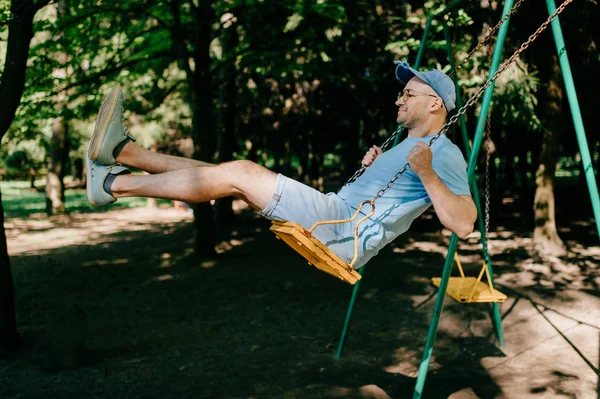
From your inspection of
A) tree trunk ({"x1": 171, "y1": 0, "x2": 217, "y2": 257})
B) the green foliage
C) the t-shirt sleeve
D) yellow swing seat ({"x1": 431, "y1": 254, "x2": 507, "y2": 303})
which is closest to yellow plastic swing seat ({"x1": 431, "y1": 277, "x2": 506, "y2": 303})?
yellow swing seat ({"x1": 431, "y1": 254, "x2": 507, "y2": 303})

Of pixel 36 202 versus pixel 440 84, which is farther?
pixel 36 202

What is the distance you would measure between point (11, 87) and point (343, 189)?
3.85 meters

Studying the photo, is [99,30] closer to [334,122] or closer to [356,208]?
[356,208]

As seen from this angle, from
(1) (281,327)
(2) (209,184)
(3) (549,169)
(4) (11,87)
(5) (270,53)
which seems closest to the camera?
(2) (209,184)

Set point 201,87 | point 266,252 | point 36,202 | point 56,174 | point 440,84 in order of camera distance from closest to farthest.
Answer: point 440,84, point 201,87, point 266,252, point 56,174, point 36,202

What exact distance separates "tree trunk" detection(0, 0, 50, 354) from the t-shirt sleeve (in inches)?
172

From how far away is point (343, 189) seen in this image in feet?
11.3

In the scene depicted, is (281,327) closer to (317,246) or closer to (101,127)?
(317,246)

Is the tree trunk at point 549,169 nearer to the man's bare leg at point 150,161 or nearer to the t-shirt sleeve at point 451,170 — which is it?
the t-shirt sleeve at point 451,170

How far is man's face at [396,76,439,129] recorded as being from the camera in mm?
3396

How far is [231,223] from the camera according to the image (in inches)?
553

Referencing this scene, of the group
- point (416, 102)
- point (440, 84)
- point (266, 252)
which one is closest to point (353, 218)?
point (416, 102)

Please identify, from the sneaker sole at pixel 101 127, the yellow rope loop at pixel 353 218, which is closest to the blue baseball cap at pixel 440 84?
the yellow rope loop at pixel 353 218

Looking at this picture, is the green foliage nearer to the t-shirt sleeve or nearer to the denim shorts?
the t-shirt sleeve
